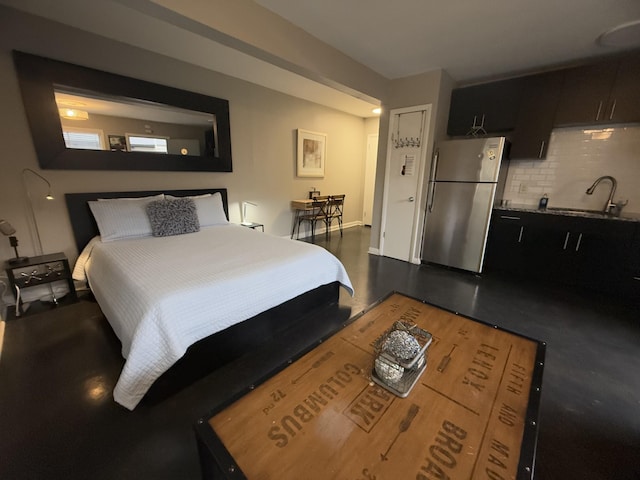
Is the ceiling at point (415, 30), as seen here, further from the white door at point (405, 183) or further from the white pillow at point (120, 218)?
the white pillow at point (120, 218)

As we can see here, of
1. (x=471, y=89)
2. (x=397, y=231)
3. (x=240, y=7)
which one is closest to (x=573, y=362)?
(x=397, y=231)

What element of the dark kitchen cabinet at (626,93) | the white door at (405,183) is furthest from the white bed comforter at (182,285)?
the dark kitchen cabinet at (626,93)

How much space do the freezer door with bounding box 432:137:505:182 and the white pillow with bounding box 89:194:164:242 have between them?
3.53m

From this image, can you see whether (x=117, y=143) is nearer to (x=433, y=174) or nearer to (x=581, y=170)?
(x=433, y=174)

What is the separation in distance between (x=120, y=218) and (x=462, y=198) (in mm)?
3895

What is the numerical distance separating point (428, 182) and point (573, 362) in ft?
7.85

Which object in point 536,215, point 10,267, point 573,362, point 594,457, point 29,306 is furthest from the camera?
point 536,215

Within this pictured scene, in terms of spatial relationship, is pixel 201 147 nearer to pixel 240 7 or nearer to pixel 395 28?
pixel 240 7

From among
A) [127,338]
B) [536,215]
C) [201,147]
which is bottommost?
[127,338]

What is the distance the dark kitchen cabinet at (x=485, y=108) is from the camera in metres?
3.10

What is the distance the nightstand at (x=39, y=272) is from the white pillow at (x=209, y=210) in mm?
1276

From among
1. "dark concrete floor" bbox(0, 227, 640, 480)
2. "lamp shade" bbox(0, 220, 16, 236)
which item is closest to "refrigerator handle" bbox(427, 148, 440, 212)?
"dark concrete floor" bbox(0, 227, 640, 480)

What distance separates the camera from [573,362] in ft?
5.96

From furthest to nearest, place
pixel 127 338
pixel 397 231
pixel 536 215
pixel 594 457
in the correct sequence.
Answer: pixel 397 231, pixel 536 215, pixel 127 338, pixel 594 457
